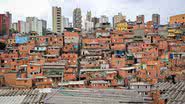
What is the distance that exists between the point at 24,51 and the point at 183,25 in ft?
57.5

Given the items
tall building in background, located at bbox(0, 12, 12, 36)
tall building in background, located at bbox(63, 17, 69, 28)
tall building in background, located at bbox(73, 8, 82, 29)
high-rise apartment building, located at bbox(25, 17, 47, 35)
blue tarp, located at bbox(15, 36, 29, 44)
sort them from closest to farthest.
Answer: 1. blue tarp, located at bbox(15, 36, 29, 44)
2. tall building in background, located at bbox(0, 12, 12, 36)
3. tall building in background, located at bbox(73, 8, 82, 29)
4. high-rise apartment building, located at bbox(25, 17, 47, 35)
5. tall building in background, located at bbox(63, 17, 69, 28)

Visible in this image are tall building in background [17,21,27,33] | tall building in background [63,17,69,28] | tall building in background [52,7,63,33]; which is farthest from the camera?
tall building in background [63,17,69,28]

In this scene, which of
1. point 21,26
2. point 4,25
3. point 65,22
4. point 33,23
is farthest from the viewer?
point 65,22

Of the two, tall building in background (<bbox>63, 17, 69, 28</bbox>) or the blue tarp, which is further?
tall building in background (<bbox>63, 17, 69, 28</bbox>)

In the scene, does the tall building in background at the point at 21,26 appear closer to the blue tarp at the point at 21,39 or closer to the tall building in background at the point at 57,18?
the tall building in background at the point at 57,18

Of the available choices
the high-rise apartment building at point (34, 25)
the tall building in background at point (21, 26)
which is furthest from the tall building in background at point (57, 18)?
the tall building in background at point (21, 26)

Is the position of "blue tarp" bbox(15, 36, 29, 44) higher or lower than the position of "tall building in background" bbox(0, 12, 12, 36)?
lower

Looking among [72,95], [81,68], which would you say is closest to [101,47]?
[81,68]

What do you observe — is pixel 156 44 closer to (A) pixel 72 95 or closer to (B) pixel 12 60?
(B) pixel 12 60

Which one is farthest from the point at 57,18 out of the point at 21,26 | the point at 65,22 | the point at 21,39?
the point at 21,39

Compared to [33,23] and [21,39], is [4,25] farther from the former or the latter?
[21,39]

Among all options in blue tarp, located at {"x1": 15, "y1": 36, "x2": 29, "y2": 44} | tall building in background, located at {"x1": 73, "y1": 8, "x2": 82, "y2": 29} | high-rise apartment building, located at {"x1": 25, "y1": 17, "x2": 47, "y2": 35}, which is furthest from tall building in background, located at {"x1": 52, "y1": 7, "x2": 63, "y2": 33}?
blue tarp, located at {"x1": 15, "y1": 36, "x2": 29, "y2": 44}

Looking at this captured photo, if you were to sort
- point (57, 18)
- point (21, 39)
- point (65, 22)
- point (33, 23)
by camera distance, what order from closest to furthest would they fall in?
point (21, 39), point (57, 18), point (33, 23), point (65, 22)

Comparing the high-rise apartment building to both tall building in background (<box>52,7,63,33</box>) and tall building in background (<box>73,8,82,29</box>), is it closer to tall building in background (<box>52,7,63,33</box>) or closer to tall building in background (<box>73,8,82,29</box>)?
tall building in background (<box>52,7,63,33</box>)
